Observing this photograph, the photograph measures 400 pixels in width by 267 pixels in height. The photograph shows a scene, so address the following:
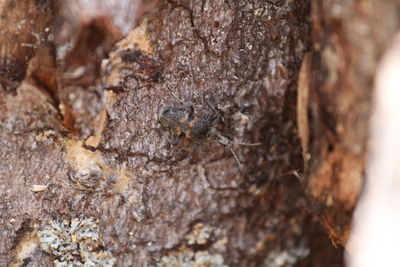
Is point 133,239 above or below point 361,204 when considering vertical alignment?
below

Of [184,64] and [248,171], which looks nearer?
[184,64]

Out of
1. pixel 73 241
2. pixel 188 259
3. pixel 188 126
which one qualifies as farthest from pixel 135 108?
pixel 188 259

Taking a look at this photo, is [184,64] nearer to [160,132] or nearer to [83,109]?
[160,132]

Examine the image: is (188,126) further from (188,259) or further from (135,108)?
(188,259)

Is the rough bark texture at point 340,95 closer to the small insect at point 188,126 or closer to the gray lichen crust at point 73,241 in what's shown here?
the small insect at point 188,126

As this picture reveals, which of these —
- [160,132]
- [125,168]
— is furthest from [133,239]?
[160,132]

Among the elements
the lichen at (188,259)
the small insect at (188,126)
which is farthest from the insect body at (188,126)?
the lichen at (188,259)
